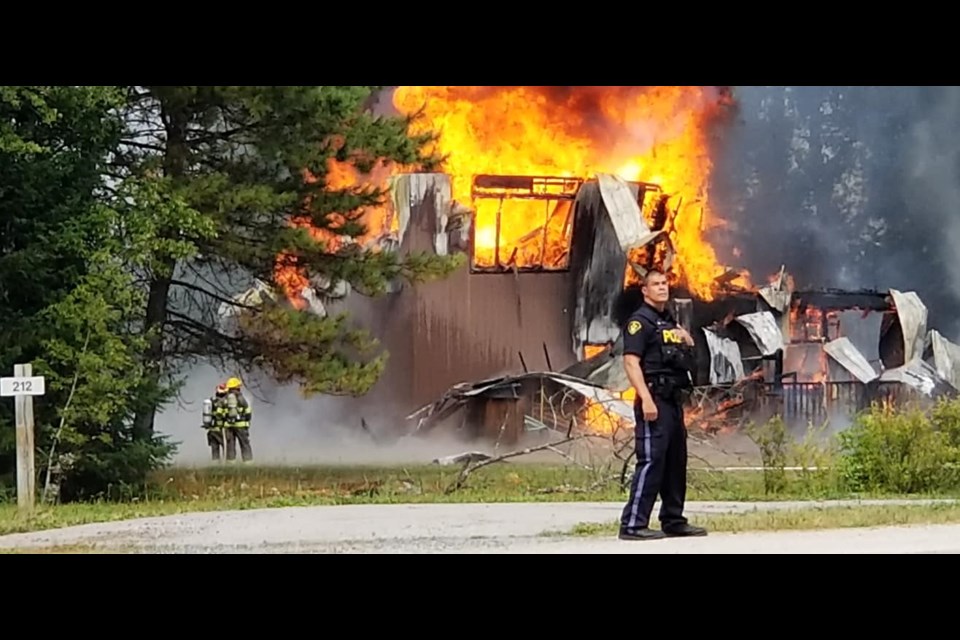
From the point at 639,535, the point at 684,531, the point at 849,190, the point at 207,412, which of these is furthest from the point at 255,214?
the point at 849,190

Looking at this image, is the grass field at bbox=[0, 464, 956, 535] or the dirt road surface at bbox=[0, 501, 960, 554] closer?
the dirt road surface at bbox=[0, 501, 960, 554]

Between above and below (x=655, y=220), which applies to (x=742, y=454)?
below

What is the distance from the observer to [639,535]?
6441 millimetres

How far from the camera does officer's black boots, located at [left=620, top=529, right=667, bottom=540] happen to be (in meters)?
6.44

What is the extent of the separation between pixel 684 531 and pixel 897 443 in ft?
4.07

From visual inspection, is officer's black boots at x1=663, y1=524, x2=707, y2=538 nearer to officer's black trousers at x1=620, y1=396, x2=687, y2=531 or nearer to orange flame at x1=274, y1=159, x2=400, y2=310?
officer's black trousers at x1=620, y1=396, x2=687, y2=531

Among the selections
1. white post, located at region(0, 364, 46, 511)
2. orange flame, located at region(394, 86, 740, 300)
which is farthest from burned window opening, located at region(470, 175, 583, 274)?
white post, located at region(0, 364, 46, 511)

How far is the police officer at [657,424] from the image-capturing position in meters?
6.45

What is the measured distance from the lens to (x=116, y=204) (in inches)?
266
